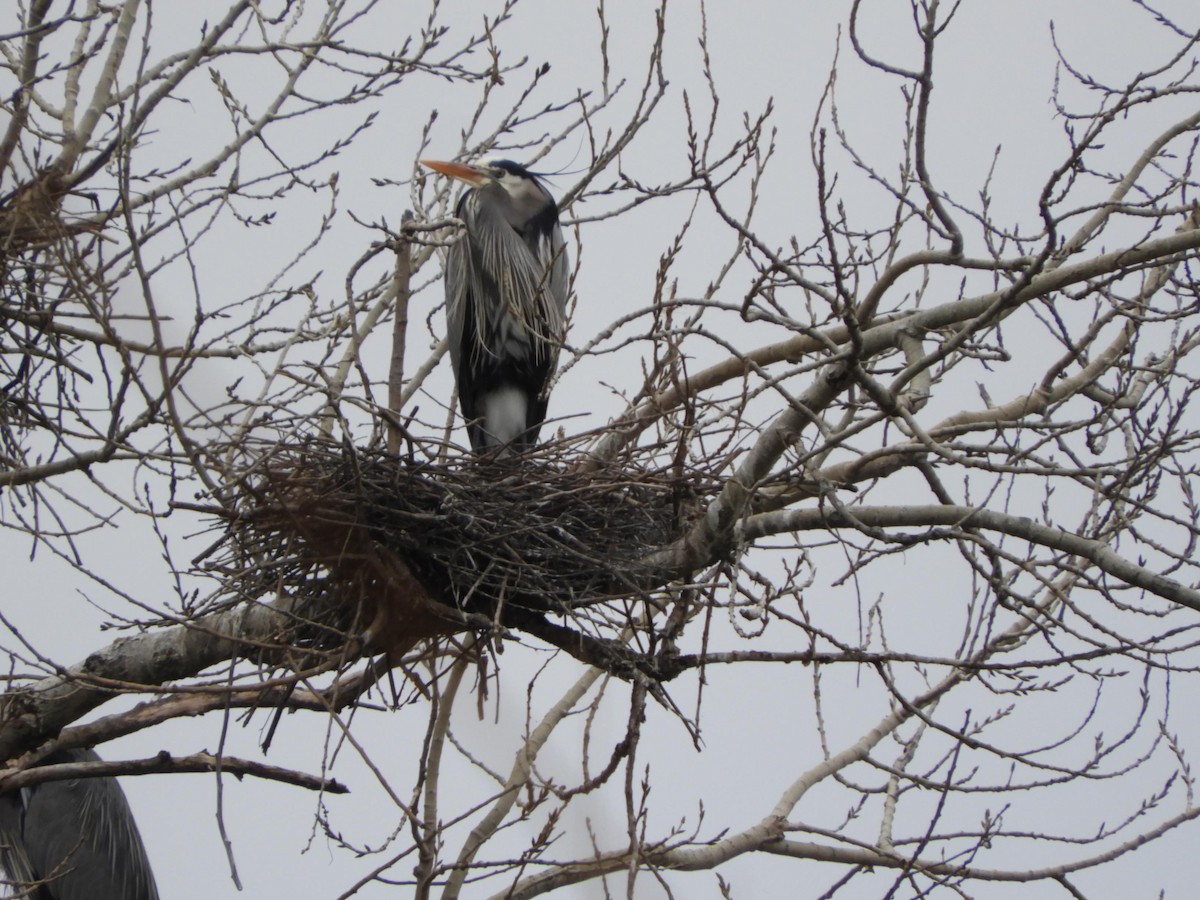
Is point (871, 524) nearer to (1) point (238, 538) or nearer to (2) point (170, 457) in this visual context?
(1) point (238, 538)

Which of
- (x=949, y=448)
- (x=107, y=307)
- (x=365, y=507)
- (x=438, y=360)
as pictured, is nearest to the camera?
(x=949, y=448)

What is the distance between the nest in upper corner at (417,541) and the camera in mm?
2756

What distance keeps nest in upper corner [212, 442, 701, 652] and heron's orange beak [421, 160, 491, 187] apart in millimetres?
1718

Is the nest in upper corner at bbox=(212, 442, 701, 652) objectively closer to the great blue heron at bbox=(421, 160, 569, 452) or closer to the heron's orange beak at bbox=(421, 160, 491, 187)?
the great blue heron at bbox=(421, 160, 569, 452)

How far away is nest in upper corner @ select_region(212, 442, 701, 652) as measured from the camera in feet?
9.04

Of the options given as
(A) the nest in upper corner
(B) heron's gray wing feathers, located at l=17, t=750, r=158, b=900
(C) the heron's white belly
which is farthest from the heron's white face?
(B) heron's gray wing feathers, located at l=17, t=750, r=158, b=900

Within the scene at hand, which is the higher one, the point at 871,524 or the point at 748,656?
the point at 871,524

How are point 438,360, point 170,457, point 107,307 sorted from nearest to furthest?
point 107,307 < point 170,457 < point 438,360

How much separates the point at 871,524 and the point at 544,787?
1034mm

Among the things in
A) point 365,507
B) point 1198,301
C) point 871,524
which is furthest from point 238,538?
point 1198,301

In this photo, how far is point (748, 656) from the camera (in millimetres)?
2609

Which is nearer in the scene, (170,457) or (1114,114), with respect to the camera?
(1114,114)

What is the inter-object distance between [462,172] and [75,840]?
2.75 meters

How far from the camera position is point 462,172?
4.44 metres
